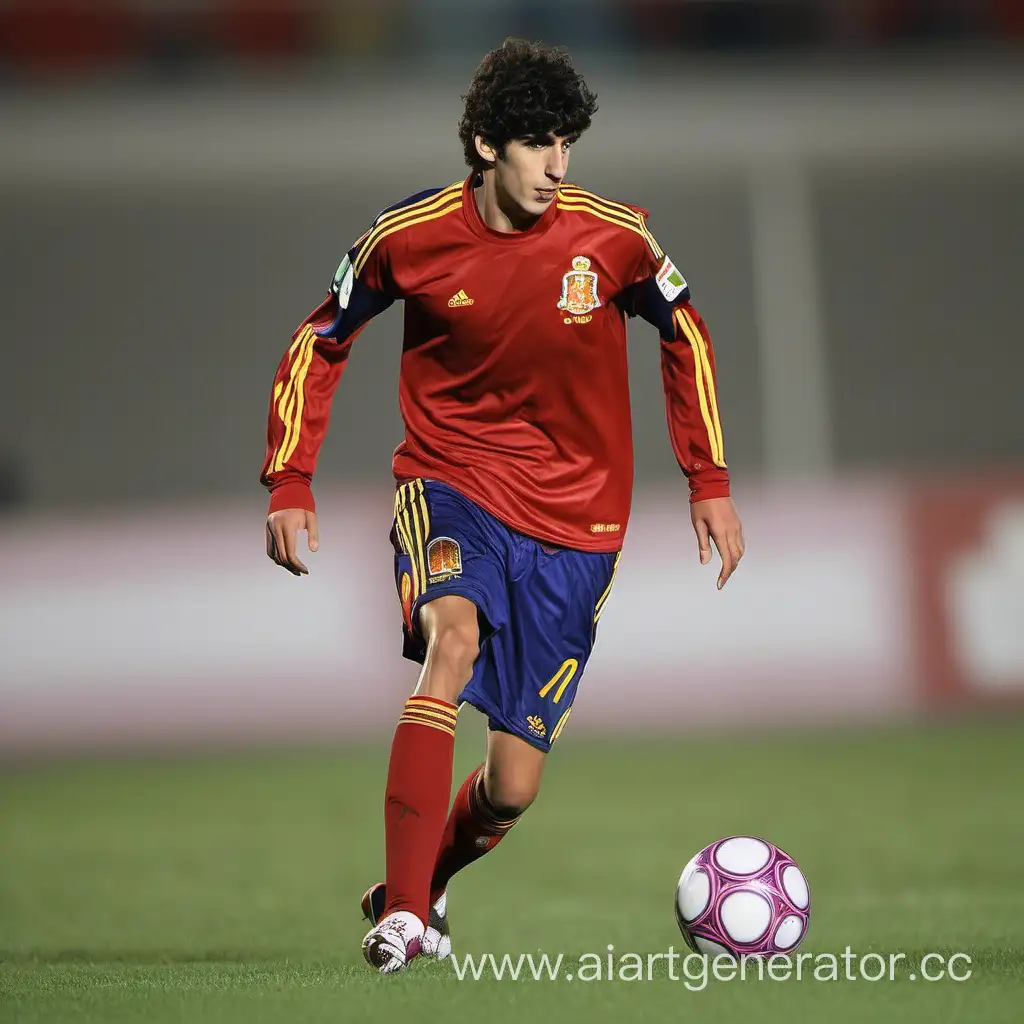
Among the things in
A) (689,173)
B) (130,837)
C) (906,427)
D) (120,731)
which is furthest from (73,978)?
(906,427)

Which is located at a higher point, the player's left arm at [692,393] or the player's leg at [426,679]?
the player's left arm at [692,393]

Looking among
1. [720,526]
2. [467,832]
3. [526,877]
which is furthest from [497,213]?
[526,877]

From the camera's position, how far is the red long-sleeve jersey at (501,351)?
4629 mm

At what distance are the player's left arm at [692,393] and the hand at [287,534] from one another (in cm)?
99

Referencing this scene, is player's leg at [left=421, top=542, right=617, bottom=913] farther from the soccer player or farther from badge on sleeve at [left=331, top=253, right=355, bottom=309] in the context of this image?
badge on sleeve at [left=331, top=253, right=355, bottom=309]

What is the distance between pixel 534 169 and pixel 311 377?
30.2 inches

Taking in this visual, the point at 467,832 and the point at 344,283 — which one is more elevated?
the point at 344,283

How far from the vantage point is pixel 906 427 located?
1820cm

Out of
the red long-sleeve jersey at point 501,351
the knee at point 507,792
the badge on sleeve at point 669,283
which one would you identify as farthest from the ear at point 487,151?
the knee at point 507,792

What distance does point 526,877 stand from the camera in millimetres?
7141

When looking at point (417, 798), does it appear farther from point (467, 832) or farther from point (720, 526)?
point (720, 526)

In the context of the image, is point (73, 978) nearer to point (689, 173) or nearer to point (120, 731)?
point (120, 731)

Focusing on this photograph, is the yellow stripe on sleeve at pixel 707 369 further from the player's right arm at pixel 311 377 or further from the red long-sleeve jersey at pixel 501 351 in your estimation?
the player's right arm at pixel 311 377

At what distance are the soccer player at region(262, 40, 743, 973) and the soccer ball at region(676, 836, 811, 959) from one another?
53 centimetres
